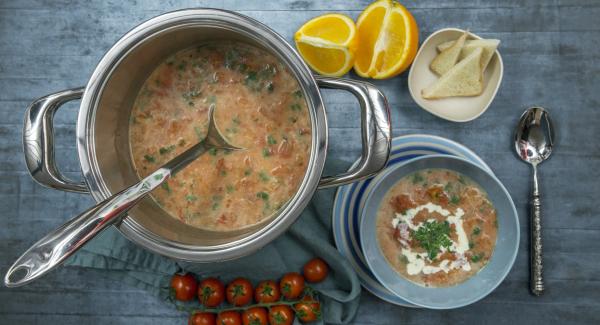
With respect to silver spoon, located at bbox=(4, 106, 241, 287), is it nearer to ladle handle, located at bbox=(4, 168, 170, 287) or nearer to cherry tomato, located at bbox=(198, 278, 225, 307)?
ladle handle, located at bbox=(4, 168, 170, 287)

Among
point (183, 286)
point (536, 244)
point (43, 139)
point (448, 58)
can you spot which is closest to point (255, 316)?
point (183, 286)

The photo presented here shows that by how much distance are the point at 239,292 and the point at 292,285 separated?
7.4 inches

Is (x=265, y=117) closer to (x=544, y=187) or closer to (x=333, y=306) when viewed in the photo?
(x=333, y=306)

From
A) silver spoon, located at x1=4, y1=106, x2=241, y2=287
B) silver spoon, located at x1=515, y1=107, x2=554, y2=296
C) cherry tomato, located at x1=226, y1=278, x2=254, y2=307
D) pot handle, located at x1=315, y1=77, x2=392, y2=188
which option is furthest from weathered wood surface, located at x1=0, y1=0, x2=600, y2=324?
silver spoon, located at x1=4, y1=106, x2=241, y2=287

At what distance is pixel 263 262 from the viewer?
1.84 meters

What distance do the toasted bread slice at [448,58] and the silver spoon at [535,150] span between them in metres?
0.33

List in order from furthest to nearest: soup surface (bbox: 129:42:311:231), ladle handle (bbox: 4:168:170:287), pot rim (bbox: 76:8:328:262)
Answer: soup surface (bbox: 129:42:311:231) < pot rim (bbox: 76:8:328:262) < ladle handle (bbox: 4:168:170:287)

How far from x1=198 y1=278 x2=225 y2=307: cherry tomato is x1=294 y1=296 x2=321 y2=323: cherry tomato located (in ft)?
0.89

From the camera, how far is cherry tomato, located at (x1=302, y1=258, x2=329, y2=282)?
1817 millimetres

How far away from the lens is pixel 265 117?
146 centimetres

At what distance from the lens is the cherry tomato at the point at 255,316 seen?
181 cm

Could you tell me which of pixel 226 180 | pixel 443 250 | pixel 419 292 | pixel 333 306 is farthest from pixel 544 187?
pixel 226 180

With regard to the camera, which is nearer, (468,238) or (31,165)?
(31,165)

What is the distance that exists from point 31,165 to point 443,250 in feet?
4.20
